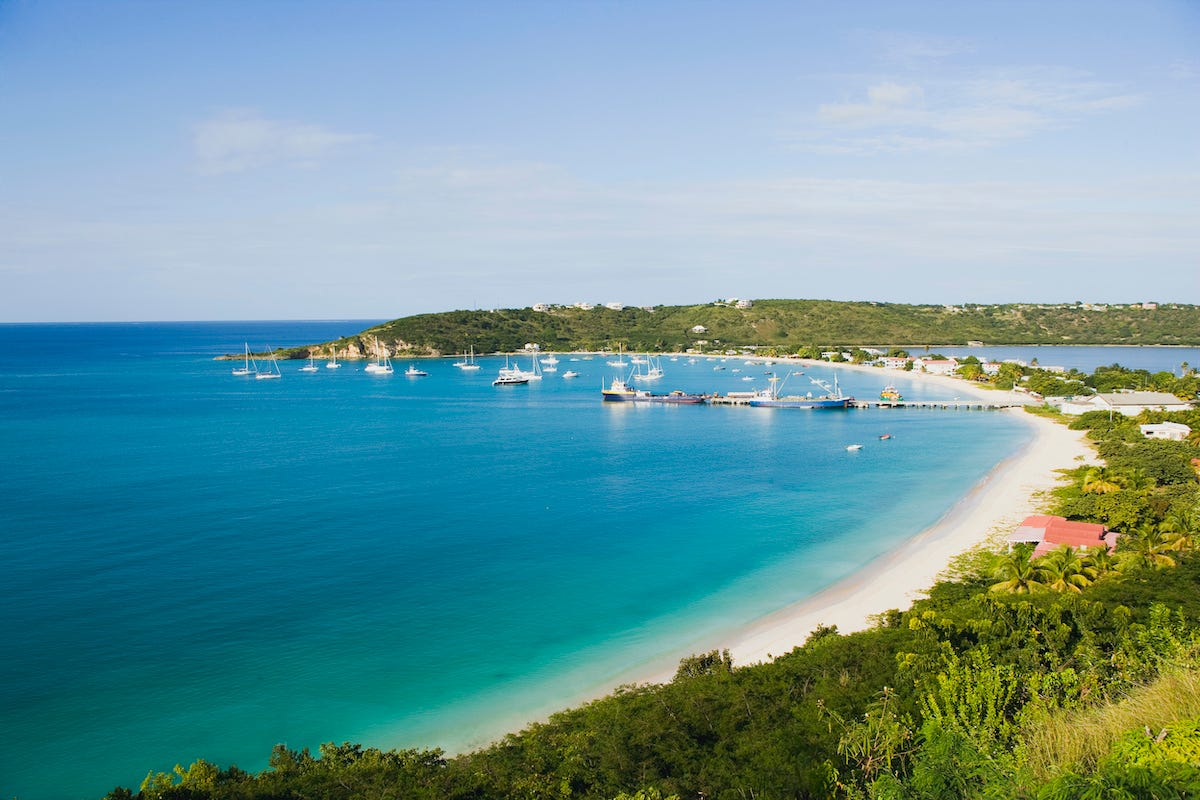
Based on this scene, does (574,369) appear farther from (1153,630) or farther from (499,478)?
(1153,630)

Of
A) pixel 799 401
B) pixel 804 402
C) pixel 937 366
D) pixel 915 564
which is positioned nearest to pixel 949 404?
pixel 804 402

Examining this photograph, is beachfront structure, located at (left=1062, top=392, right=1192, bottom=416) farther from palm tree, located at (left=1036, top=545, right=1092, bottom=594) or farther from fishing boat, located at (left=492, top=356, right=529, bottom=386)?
fishing boat, located at (left=492, top=356, right=529, bottom=386)

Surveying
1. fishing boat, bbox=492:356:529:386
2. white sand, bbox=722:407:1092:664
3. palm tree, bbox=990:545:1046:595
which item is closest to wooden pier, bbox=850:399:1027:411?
white sand, bbox=722:407:1092:664

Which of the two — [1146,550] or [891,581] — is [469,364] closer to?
[891,581]

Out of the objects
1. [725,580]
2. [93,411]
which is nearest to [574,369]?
[93,411]

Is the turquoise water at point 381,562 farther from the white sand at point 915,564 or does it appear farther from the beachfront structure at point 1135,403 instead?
the beachfront structure at point 1135,403
